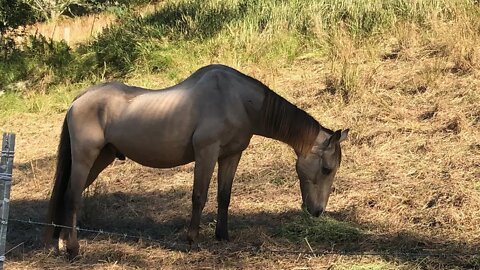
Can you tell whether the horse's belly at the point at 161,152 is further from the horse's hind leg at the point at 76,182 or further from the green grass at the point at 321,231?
the green grass at the point at 321,231

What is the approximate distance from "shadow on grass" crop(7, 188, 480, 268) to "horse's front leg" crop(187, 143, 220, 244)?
0.18 meters

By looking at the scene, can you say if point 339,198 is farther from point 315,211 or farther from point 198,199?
point 198,199

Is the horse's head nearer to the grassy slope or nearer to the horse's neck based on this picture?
the horse's neck

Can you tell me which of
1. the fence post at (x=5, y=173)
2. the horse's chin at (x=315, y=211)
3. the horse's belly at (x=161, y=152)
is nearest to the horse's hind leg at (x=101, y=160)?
the horse's belly at (x=161, y=152)

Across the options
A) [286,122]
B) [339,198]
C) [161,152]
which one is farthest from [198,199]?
[339,198]

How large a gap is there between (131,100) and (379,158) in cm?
339

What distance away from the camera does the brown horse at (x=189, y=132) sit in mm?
4961

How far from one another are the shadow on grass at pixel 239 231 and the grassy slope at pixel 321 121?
0.06 ft

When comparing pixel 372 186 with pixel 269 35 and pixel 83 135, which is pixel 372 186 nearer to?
pixel 83 135

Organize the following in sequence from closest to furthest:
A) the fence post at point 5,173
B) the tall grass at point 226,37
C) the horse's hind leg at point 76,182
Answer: the fence post at point 5,173 < the horse's hind leg at point 76,182 < the tall grass at point 226,37

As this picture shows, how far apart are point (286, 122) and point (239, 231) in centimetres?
119

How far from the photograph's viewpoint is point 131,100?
5.15 meters

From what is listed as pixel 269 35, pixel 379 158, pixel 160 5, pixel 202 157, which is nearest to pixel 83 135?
pixel 202 157

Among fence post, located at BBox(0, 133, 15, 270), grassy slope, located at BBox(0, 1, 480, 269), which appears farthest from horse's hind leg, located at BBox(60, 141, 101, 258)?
fence post, located at BBox(0, 133, 15, 270)
